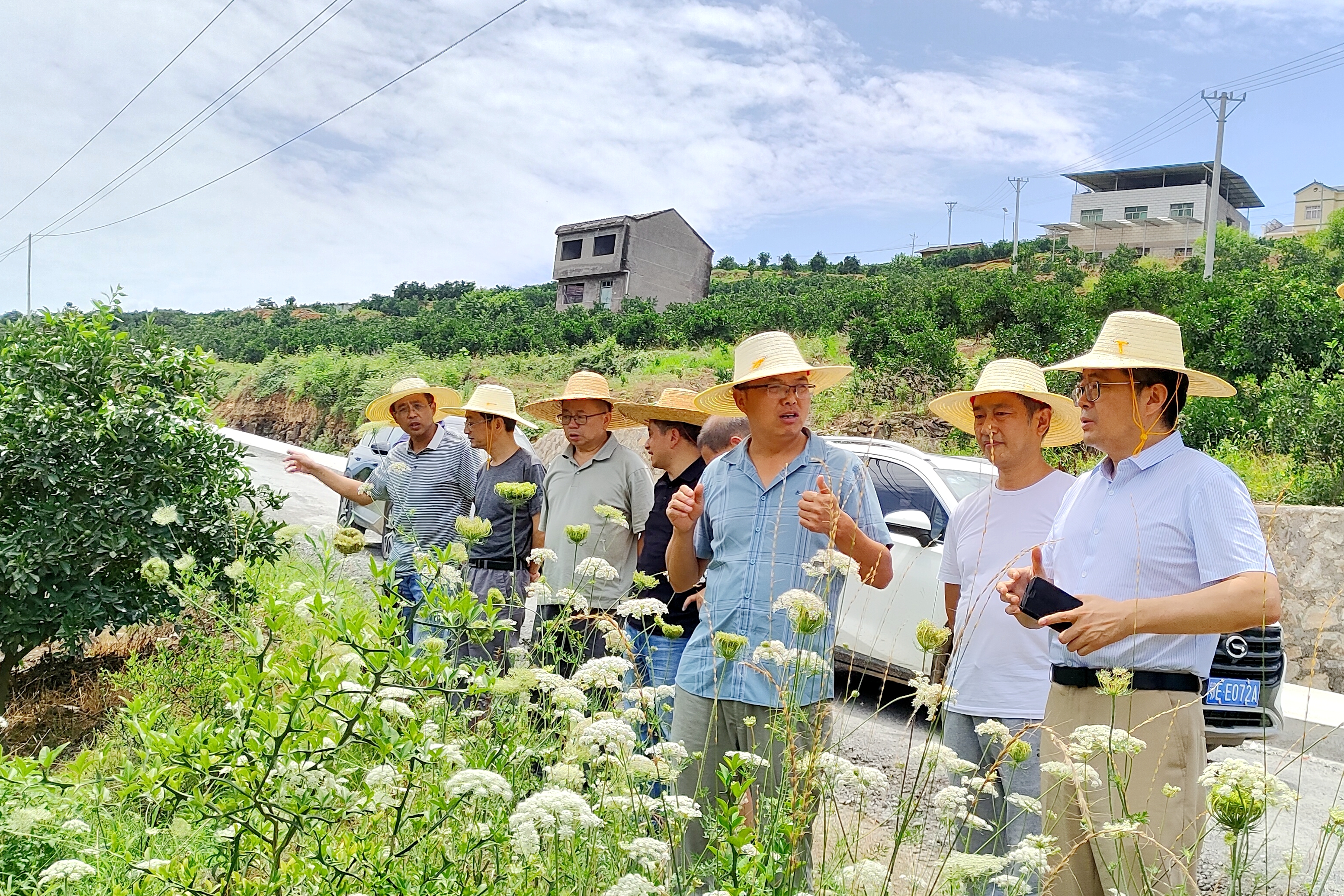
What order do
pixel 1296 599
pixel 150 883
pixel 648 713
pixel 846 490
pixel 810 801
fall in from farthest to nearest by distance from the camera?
pixel 1296 599 → pixel 846 490 → pixel 648 713 → pixel 810 801 → pixel 150 883

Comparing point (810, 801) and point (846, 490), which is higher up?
point (846, 490)

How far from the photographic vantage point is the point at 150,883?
193 centimetres

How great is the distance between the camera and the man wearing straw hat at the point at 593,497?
4387 mm

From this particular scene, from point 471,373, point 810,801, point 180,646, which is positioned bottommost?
point 180,646

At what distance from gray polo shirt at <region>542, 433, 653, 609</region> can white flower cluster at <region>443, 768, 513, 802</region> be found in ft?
8.71

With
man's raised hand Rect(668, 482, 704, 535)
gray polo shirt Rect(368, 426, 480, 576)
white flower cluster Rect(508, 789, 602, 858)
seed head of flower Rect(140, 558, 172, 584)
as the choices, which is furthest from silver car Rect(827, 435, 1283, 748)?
white flower cluster Rect(508, 789, 602, 858)

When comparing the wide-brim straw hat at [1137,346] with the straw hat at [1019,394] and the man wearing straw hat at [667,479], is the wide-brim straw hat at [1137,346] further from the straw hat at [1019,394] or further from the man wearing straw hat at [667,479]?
the man wearing straw hat at [667,479]

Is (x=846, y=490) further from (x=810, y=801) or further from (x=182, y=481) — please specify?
(x=182, y=481)

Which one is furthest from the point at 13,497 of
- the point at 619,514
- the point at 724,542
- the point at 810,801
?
the point at 810,801

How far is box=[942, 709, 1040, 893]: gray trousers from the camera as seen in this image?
9.16 ft

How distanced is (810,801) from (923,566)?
4561 millimetres

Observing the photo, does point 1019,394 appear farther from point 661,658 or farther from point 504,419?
point 504,419

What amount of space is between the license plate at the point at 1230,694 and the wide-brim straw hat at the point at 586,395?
310 centimetres

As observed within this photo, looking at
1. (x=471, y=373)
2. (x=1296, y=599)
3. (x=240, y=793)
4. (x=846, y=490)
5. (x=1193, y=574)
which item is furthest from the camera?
(x=471, y=373)
